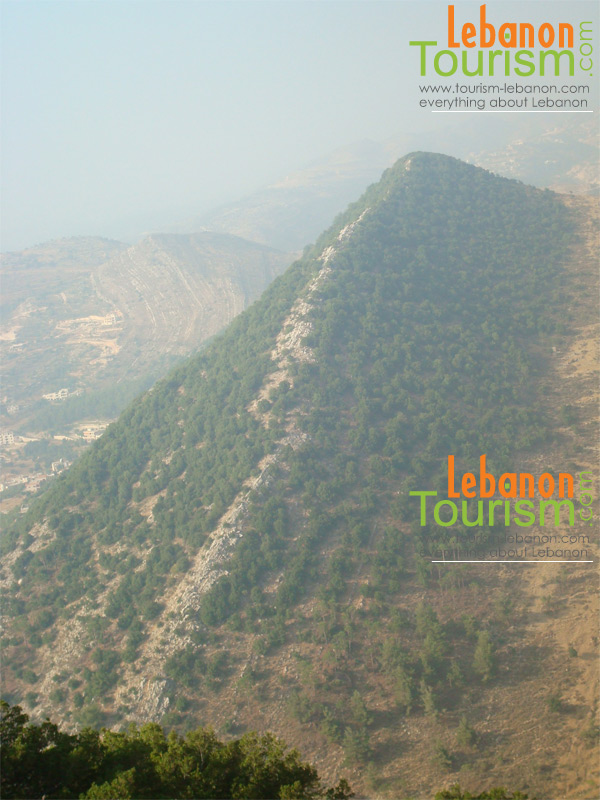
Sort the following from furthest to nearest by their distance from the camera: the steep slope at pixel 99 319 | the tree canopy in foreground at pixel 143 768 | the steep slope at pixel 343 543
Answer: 1. the steep slope at pixel 99 319
2. the steep slope at pixel 343 543
3. the tree canopy in foreground at pixel 143 768

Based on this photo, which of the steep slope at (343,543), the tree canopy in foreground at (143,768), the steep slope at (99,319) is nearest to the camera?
the tree canopy in foreground at (143,768)

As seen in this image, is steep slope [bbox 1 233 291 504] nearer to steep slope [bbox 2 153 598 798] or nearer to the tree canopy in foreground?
steep slope [bbox 2 153 598 798]

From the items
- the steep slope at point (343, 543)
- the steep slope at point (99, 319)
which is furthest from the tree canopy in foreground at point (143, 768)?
the steep slope at point (99, 319)

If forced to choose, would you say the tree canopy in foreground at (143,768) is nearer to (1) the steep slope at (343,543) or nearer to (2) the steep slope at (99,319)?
(1) the steep slope at (343,543)

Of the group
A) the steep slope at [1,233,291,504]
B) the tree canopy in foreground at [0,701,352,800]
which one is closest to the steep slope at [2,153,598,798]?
the tree canopy in foreground at [0,701,352,800]

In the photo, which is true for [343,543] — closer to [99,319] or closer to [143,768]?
[143,768]

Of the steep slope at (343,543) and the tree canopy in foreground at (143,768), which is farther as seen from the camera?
the steep slope at (343,543)

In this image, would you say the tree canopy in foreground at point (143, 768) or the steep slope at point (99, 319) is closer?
the tree canopy in foreground at point (143, 768)

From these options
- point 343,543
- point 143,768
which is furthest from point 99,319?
point 143,768
